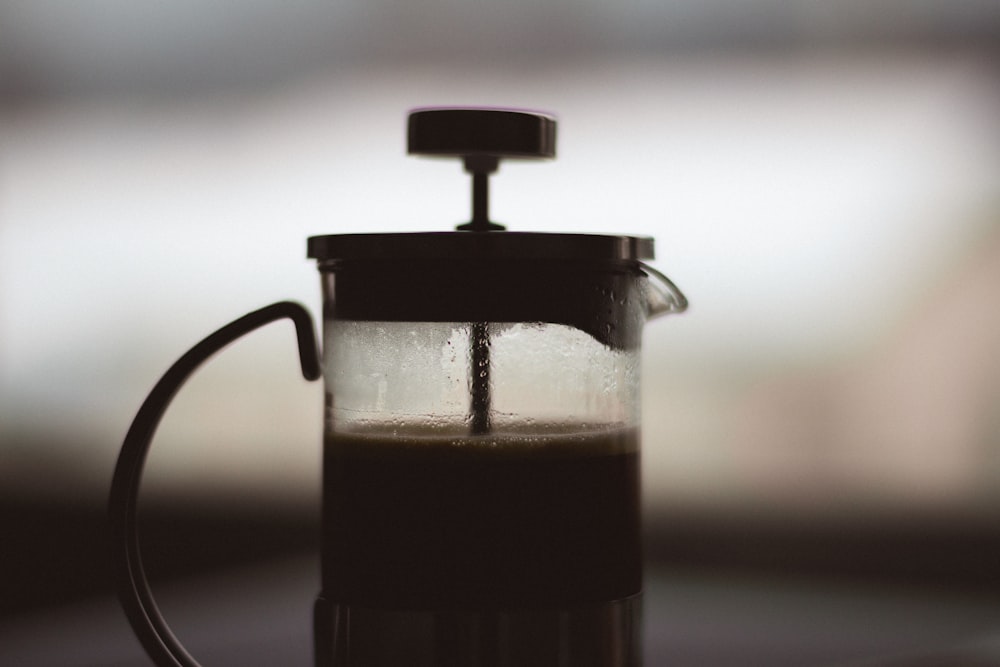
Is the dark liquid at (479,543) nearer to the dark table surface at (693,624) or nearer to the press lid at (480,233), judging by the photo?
the press lid at (480,233)

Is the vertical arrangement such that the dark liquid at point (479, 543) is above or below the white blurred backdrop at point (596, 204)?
below

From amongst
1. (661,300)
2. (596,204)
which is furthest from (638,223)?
(661,300)

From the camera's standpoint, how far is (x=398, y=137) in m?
1.24

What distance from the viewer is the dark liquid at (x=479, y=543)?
530 mm

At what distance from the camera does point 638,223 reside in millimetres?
1208

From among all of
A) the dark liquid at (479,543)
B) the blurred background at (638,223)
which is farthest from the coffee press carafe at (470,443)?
the blurred background at (638,223)

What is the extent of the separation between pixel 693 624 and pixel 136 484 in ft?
1.66

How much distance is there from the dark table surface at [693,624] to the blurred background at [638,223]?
10 cm

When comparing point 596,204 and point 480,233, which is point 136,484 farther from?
point 596,204

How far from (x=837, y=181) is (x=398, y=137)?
48 cm

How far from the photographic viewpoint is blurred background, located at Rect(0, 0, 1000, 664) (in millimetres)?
1199

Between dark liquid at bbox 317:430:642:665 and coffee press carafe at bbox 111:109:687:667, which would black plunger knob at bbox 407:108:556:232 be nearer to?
coffee press carafe at bbox 111:109:687:667

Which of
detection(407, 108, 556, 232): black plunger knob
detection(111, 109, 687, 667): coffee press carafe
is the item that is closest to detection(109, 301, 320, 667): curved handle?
detection(111, 109, 687, 667): coffee press carafe

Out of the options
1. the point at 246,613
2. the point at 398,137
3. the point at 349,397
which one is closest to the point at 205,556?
the point at 246,613
